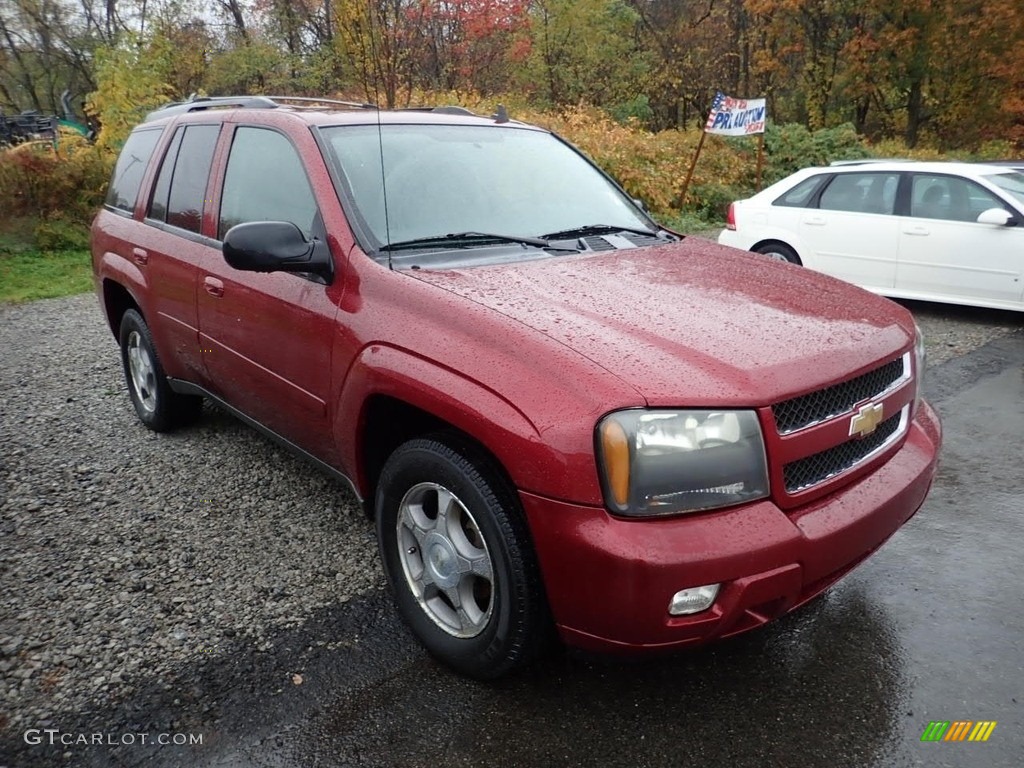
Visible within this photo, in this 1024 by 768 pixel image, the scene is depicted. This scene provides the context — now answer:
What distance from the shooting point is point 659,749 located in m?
2.27

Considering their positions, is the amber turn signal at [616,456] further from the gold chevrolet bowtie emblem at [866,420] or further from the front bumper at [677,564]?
the gold chevrolet bowtie emblem at [866,420]

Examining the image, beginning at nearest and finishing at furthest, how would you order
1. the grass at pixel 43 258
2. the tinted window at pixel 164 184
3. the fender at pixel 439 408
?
the fender at pixel 439 408
the tinted window at pixel 164 184
the grass at pixel 43 258

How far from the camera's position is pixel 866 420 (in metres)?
2.38

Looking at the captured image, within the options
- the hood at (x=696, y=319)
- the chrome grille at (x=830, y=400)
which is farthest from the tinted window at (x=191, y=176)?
the chrome grille at (x=830, y=400)

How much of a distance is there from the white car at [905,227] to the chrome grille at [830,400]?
18.1ft

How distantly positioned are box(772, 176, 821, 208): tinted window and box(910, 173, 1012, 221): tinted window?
97 centimetres

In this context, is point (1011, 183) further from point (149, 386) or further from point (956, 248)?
point (149, 386)

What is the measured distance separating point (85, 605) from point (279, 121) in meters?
2.11

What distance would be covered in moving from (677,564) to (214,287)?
8.17ft

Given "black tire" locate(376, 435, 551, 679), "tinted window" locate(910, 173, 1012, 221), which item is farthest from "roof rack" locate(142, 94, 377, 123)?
"tinted window" locate(910, 173, 1012, 221)

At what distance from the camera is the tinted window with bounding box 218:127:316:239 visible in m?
3.12

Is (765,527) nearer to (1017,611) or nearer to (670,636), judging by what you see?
(670,636)

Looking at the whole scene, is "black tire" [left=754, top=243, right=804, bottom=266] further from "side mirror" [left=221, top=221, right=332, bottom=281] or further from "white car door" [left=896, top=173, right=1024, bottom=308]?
"side mirror" [left=221, top=221, right=332, bottom=281]

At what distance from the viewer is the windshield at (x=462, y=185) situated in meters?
2.98
